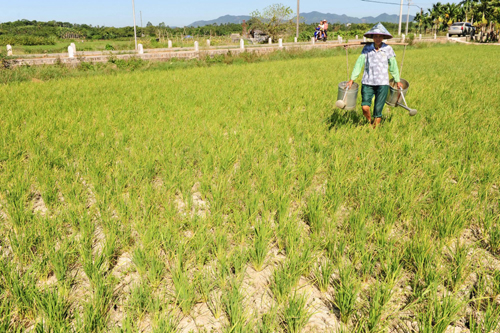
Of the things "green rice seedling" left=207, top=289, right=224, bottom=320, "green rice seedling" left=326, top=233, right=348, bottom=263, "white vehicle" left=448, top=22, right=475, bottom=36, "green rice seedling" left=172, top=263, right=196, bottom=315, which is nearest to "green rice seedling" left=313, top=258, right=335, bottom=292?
"green rice seedling" left=326, top=233, right=348, bottom=263

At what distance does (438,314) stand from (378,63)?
11.4 ft

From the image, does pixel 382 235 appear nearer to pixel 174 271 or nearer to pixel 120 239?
pixel 174 271

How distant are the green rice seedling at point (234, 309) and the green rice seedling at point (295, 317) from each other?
19 cm

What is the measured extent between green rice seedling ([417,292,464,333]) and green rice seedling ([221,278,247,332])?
2.46 feet

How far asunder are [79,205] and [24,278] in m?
0.85

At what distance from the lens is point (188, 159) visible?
3.71m

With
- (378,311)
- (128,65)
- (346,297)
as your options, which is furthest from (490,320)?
(128,65)

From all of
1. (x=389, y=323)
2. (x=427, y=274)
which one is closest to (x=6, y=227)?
(x=389, y=323)

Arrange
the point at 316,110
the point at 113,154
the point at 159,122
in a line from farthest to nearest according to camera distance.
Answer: the point at 316,110 → the point at 159,122 → the point at 113,154

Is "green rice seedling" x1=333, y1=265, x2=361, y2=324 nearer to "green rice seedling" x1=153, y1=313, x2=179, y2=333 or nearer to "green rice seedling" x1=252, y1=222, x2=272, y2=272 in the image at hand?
"green rice seedling" x1=252, y1=222, x2=272, y2=272

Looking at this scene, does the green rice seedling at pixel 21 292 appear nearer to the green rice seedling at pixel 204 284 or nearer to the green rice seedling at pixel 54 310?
the green rice seedling at pixel 54 310

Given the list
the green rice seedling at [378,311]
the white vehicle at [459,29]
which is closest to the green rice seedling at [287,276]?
the green rice seedling at [378,311]

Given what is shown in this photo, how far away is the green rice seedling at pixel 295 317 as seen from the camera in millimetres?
1461

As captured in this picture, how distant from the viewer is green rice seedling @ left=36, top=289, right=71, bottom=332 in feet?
4.69
